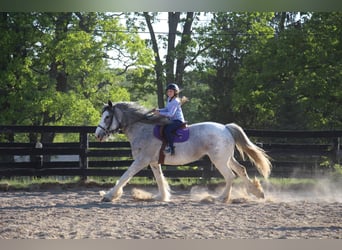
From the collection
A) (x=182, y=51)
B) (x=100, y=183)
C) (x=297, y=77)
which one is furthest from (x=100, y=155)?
(x=182, y=51)

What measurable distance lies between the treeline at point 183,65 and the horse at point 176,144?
501cm

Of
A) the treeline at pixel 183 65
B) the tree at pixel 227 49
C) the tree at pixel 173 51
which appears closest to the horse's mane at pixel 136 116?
the treeline at pixel 183 65

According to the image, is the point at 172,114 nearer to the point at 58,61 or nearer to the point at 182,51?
the point at 58,61

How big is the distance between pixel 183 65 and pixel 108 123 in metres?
7.23

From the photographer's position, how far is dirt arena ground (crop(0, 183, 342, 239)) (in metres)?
→ 4.03

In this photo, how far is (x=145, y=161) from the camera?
5.59 metres

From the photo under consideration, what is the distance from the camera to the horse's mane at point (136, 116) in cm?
575

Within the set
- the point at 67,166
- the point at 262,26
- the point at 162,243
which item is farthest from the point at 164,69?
the point at 162,243

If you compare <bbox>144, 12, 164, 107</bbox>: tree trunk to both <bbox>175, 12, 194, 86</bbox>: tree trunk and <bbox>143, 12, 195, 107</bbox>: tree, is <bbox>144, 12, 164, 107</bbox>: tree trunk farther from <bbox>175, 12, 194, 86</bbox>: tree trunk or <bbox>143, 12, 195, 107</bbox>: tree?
<bbox>175, 12, 194, 86</bbox>: tree trunk

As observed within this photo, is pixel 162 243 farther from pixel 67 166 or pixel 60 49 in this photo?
pixel 60 49

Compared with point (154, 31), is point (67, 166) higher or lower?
lower

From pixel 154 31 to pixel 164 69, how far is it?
96cm

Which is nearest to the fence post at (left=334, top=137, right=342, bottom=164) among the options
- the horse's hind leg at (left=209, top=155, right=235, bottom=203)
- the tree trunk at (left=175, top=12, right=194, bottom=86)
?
the horse's hind leg at (left=209, top=155, right=235, bottom=203)

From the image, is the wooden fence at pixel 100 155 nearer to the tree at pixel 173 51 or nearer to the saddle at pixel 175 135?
the saddle at pixel 175 135
